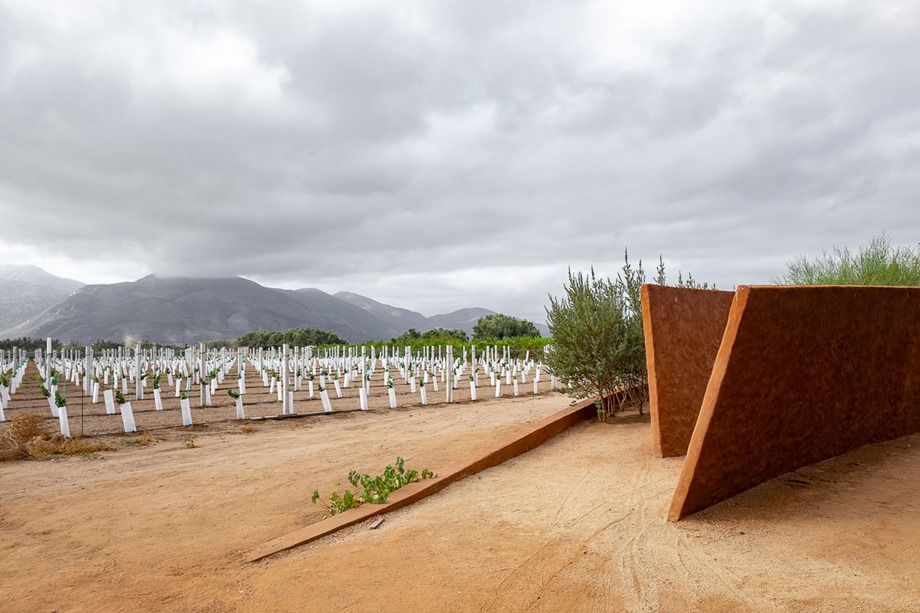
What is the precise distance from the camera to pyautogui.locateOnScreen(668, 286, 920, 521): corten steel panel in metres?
4.31

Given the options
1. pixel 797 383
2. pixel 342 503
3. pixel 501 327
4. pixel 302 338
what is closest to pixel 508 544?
pixel 342 503

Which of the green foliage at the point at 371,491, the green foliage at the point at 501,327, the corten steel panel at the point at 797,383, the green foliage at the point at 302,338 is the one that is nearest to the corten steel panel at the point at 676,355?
the corten steel panel at the point at 797,383

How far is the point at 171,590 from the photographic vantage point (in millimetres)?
4141

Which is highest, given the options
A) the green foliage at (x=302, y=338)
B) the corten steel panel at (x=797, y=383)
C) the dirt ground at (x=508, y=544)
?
the green foliage at (x=302, y=338)

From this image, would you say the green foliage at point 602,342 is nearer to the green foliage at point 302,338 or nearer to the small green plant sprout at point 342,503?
the small green plant sprout at point 342,503

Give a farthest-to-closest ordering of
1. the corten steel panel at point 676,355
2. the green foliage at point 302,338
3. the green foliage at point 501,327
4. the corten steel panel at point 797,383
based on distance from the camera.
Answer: the green foliage at point 302,338 → the green foliage at point 501,327 → the corten steel panel at point 676,355 → the corten steel panel at point 797,383

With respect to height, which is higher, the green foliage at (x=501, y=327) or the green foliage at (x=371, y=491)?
the green foliage at (x=501, y=327)

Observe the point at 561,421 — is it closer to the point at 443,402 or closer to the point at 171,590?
the point at 171,590

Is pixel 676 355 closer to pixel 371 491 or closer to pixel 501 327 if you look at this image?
pixel 371 491

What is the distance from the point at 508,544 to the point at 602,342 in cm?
516

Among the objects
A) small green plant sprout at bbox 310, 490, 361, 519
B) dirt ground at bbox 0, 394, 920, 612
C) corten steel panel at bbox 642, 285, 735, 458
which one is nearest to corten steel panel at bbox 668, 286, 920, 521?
dirt ground at bbox 0, 394, 920, 612

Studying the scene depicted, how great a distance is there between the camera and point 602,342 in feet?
29.3

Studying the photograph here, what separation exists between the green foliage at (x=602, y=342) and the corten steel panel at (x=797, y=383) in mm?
3496

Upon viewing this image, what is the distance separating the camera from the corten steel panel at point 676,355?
6.56m
